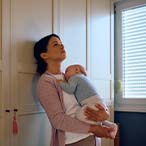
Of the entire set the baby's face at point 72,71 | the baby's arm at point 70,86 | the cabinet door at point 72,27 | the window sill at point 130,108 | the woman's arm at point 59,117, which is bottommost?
the window sill at point 130,108

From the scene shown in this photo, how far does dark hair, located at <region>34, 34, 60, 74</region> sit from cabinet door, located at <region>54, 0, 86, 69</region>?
275 millimetres

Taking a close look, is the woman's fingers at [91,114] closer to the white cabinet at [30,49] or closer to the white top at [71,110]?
the white top at [71,110]

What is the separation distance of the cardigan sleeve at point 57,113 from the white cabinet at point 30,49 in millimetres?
216

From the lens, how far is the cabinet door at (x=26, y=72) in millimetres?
1824

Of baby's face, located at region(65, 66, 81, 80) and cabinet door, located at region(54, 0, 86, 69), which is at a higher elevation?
cabinet door, located at region(54, 0, 86, 69)

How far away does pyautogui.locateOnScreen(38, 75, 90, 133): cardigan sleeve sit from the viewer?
1.67 metres

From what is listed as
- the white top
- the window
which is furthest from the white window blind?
the white top

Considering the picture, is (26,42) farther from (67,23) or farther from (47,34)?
→ (67,23)

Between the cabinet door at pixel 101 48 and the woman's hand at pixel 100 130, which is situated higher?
the cabinet door at pixel 101 48

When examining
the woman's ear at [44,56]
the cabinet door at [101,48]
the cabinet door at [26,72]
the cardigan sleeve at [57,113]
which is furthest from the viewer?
the cabinet door at [101,48]

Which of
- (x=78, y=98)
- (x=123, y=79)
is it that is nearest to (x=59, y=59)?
(x=78, y=98)

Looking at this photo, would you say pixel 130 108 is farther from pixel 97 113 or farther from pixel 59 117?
pixel 59 117

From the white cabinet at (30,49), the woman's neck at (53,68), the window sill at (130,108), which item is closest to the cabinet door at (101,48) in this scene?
the white cabinet at (30,49)

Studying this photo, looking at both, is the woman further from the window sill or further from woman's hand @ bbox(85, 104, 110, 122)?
the window sill
